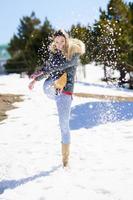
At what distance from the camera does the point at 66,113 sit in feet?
21.4

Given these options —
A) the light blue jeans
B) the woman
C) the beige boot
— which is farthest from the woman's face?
the beige boot

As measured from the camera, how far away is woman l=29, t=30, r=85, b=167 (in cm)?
638

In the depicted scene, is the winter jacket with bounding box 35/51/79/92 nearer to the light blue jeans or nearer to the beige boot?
the light blue jeans

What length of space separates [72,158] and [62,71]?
5.62 feet

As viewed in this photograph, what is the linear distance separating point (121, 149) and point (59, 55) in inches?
91.2

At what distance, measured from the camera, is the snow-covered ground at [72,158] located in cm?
566

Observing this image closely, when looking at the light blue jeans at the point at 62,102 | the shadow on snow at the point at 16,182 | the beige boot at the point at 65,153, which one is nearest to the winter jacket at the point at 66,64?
the light blue jeans at the point at 62,102

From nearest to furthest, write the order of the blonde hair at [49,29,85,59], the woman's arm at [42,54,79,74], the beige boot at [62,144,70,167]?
1. the woman's arm at [42,54,79,74]
2. the blonde hair at [49,29,85,59]
3. the beige boot at [62,144,70,167]

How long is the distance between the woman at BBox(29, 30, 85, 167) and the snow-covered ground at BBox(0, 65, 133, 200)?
0.89 metres

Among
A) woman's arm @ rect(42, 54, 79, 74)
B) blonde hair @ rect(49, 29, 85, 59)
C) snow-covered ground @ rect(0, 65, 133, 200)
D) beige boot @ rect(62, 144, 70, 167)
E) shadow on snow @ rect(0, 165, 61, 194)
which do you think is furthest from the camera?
beige boot @ rect(62, 144, 70, 167)

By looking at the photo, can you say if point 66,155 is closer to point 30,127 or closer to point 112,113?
point 30,127

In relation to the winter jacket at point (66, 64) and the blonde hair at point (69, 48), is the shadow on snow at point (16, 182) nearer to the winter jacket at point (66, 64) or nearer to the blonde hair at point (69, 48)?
the winter jacket at point (66, 64)

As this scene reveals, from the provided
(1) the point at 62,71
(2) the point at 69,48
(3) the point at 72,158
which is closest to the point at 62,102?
(1) the point at 62,71

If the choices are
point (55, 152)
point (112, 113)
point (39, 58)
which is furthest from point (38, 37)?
point (55, 152)
